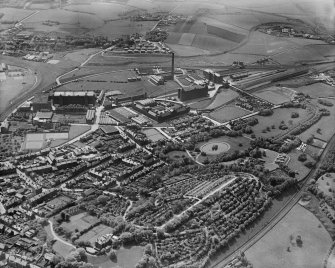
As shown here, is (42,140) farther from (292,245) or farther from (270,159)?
(292,245)

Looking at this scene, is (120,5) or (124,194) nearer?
(124,194)

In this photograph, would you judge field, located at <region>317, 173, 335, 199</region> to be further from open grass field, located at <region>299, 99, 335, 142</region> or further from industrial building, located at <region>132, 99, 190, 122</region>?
industrial building, located at <region>132, 99, 190, 122</region>

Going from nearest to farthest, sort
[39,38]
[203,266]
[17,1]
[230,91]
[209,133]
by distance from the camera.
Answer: [203,266] < [209,133] < [230,91] < [39,38] < [17,1]

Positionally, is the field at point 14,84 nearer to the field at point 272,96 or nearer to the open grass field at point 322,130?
the field at point 272,96

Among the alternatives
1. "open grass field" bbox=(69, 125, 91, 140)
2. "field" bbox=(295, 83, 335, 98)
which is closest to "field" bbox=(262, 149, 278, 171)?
"open grass field" bbox=(69, 125, 91, 140)

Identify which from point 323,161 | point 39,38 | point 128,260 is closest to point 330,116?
point 323,161

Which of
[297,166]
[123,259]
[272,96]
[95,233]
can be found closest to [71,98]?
[272,96]

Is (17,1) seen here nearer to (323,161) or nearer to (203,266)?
(323,161)
